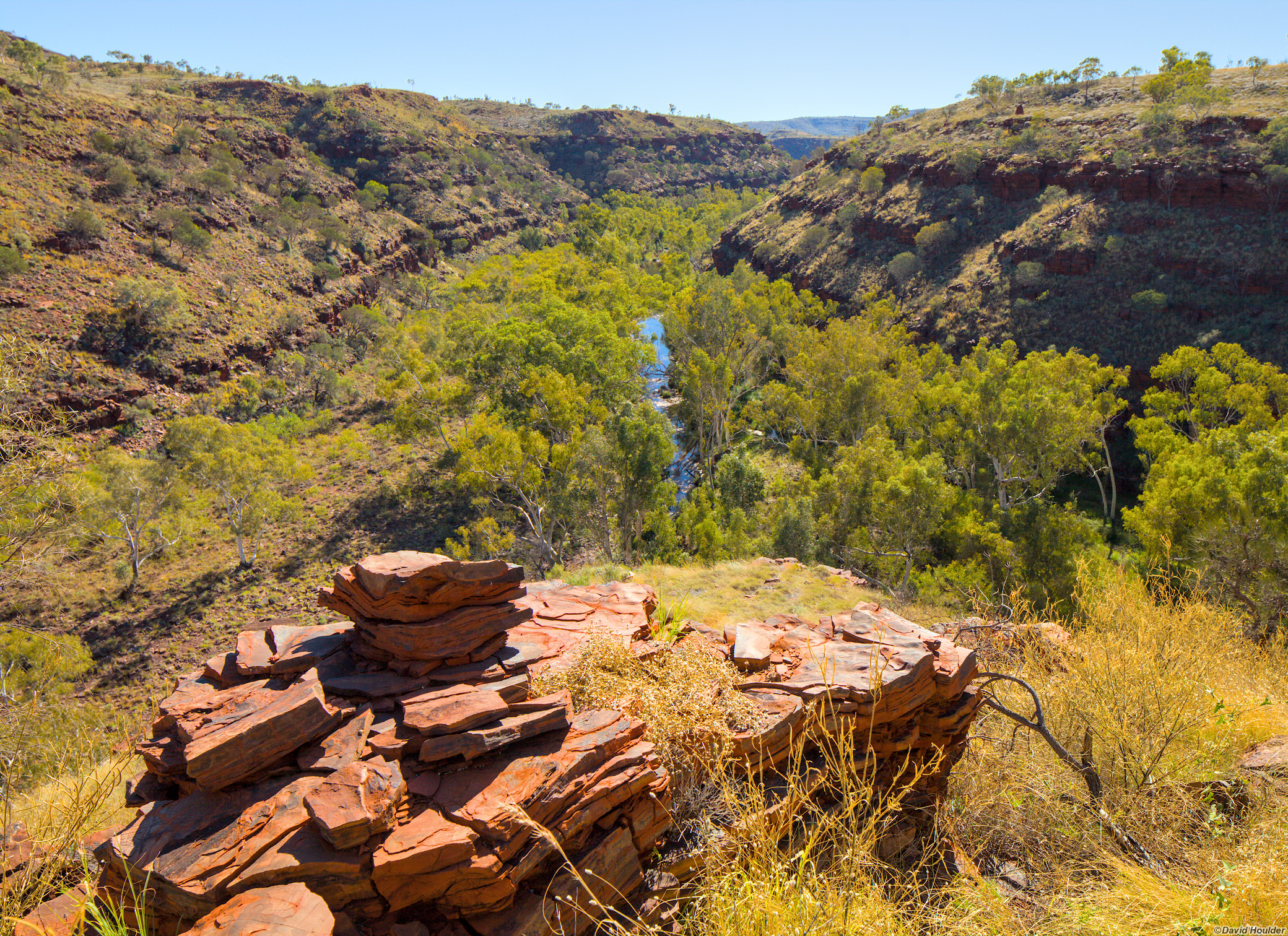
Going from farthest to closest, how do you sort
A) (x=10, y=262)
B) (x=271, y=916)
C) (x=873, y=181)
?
(x=873, y=181) → (x=10, y=262) → (x=271, y=916)

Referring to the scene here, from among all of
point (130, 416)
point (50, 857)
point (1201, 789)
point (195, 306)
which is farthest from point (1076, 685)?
point (195, 306)

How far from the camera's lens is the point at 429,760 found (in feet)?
15.9

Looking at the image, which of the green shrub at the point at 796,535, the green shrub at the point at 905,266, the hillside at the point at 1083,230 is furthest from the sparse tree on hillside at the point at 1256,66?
the green shrub at the point at 796,535

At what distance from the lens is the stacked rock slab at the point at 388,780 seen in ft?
13.7

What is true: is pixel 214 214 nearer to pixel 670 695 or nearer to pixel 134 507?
pixel 134 507

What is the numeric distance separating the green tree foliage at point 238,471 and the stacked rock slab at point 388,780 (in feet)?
76.0

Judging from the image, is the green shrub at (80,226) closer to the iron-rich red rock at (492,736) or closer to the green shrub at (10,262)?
the green shrub at (10,262)

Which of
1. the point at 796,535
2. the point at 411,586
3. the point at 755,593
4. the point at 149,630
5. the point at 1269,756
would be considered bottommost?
the point at 149,630

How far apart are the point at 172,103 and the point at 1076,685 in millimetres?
86318

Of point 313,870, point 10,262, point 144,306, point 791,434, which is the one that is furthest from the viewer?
point 791,434

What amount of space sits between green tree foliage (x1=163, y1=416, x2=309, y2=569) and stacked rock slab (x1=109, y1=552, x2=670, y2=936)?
2317 cm

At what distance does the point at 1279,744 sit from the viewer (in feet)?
21.1

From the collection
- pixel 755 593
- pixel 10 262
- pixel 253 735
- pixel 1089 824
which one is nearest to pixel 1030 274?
pixel 755 593

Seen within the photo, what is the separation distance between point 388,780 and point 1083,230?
168 ft
